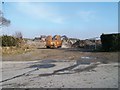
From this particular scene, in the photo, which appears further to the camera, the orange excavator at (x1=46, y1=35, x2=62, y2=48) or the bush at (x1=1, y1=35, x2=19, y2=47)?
the orange excavator at (x1=46, y1=35, x2=62, y2=48)

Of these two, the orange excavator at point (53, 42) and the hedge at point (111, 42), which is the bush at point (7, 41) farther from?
the hedge at point (111, 42)

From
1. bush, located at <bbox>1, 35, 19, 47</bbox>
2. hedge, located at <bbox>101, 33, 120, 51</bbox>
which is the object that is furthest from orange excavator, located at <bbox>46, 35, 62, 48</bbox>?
hedge, located at <bbox>101, 33, 120, 51</bbox>

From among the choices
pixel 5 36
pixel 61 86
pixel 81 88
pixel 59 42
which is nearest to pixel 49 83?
pixel 61 86

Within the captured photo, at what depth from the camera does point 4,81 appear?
1195 centimetres

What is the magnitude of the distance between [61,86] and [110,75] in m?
3.11

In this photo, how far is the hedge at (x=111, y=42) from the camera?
2498 cm

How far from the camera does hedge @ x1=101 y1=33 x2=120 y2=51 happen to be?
25.0 meters

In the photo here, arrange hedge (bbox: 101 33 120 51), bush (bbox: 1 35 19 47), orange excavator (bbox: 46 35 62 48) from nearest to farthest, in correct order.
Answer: hedge (bbox: 101 33 120 51), bush (bbox: 1 35 19 47), orange excavator (bbox: 46 35 62 48)

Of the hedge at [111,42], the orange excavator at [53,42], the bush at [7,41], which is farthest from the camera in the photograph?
the orange excavator at [53,42]

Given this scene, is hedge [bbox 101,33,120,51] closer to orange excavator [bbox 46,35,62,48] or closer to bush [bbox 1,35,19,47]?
bush [bbox 1,35,19,47]

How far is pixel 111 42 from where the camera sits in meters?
25.7

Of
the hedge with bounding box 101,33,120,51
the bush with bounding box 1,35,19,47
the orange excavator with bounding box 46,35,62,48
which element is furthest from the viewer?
the orange excavator with bounding box 46,35,62,48

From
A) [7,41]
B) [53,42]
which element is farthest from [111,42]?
[53,42]

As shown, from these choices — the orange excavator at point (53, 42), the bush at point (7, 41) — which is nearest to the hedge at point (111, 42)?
the bush at point (7, 41)
